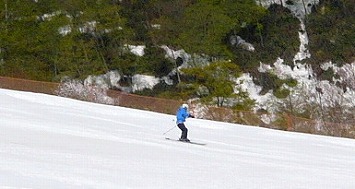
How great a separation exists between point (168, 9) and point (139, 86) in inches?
286

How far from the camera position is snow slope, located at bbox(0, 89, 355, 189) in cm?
1047

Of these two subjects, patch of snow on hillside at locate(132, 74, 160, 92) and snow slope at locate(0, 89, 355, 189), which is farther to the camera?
patch of snow on hillside at locate(132, 74, 160, 92)

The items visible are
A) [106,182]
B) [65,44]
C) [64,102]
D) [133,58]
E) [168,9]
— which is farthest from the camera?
[168,9]

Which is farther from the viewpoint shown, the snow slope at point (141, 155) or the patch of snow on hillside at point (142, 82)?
the patch of snow on hillside at point (142, 82)

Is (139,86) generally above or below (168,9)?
below

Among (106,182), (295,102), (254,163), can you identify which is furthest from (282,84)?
(106,182)

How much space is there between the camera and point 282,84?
Answer: 4584 centimetres

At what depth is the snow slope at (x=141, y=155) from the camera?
1047cm

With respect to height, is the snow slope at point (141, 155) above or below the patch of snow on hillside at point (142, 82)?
below

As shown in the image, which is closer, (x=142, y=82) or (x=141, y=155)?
(x=141, y=155)

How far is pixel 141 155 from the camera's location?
1388 centimetres

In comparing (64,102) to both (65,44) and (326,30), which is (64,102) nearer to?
(65,44)

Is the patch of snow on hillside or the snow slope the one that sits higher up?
the patch of snow on hillside

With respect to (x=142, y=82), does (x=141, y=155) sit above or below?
below
